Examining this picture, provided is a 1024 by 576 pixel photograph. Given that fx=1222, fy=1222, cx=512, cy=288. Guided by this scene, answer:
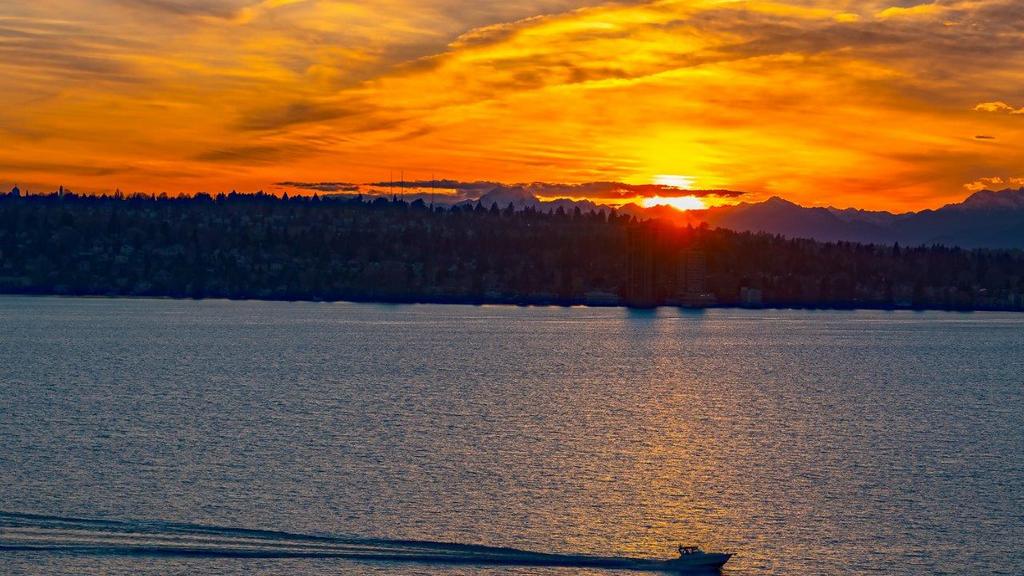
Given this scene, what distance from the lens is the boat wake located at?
4722 centimetres

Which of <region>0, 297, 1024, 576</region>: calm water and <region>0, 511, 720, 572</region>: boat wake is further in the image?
<region>0, 297, 1024, 576</region>: calm water

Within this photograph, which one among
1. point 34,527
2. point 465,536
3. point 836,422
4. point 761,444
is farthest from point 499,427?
point 34,527

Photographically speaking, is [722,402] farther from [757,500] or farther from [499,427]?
[757,500]

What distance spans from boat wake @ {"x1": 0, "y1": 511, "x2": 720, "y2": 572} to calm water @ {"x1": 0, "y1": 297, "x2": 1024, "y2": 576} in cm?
92

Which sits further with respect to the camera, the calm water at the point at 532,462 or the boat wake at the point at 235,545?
the calm water at the point at 532,462

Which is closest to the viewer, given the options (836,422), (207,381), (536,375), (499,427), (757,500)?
(757,500)

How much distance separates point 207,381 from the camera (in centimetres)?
11950

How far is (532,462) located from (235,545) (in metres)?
24.2

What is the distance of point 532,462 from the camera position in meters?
69.5

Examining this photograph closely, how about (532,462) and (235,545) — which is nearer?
(235,545)

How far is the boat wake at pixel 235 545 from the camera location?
47219 millimetres

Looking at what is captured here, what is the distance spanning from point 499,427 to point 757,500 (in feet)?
94.3

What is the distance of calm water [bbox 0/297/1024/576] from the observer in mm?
51125

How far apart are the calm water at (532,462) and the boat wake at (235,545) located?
92cm
